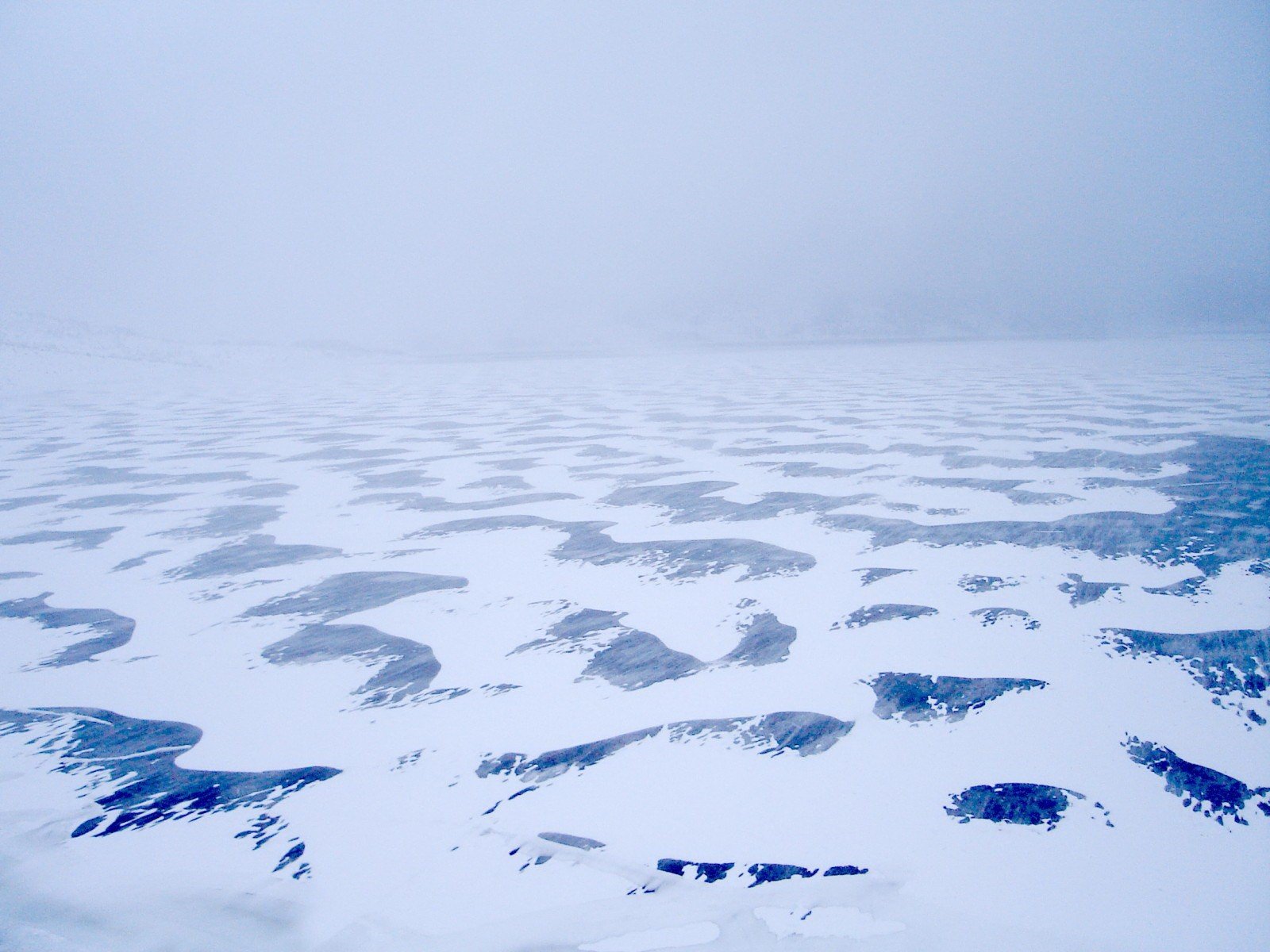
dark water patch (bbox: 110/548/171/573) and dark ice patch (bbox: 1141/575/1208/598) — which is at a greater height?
dark ice patch (bbox: 1141/575/1208/598)

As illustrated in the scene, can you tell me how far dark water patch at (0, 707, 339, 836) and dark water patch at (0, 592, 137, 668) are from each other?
299mm

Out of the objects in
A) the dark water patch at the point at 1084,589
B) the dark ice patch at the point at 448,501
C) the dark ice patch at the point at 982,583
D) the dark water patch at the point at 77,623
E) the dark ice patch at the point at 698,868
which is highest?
the dark water patch at the point at 1084,589

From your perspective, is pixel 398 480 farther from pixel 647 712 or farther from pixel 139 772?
pixel 647 712

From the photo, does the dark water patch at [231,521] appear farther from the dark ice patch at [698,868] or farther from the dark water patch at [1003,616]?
the dark water patch at [1003,616]

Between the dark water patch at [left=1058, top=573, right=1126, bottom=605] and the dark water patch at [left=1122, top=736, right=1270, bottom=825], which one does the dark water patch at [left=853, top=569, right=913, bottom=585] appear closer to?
the dark water patch at [left=1058, top=573, right=1126, bottom=605]

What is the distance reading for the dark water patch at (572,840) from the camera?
3.68 ft

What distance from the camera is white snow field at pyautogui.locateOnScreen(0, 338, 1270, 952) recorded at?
3.31ft

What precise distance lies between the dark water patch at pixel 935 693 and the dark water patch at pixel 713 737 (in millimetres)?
130

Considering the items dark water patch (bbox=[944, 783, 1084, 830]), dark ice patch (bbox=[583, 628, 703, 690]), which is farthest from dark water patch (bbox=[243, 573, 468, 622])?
dark water patch (bbox=[944, 783, 1084, 830])

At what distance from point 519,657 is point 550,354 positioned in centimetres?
1864

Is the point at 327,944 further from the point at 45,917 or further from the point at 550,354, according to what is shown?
the point at 550,354

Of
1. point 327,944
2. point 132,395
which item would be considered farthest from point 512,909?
point 132,395

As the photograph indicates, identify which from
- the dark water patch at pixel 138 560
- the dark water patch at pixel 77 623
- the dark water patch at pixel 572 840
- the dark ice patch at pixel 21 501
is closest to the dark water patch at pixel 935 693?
the dark water patch at pixel 572 840

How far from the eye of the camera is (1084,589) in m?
2.06
